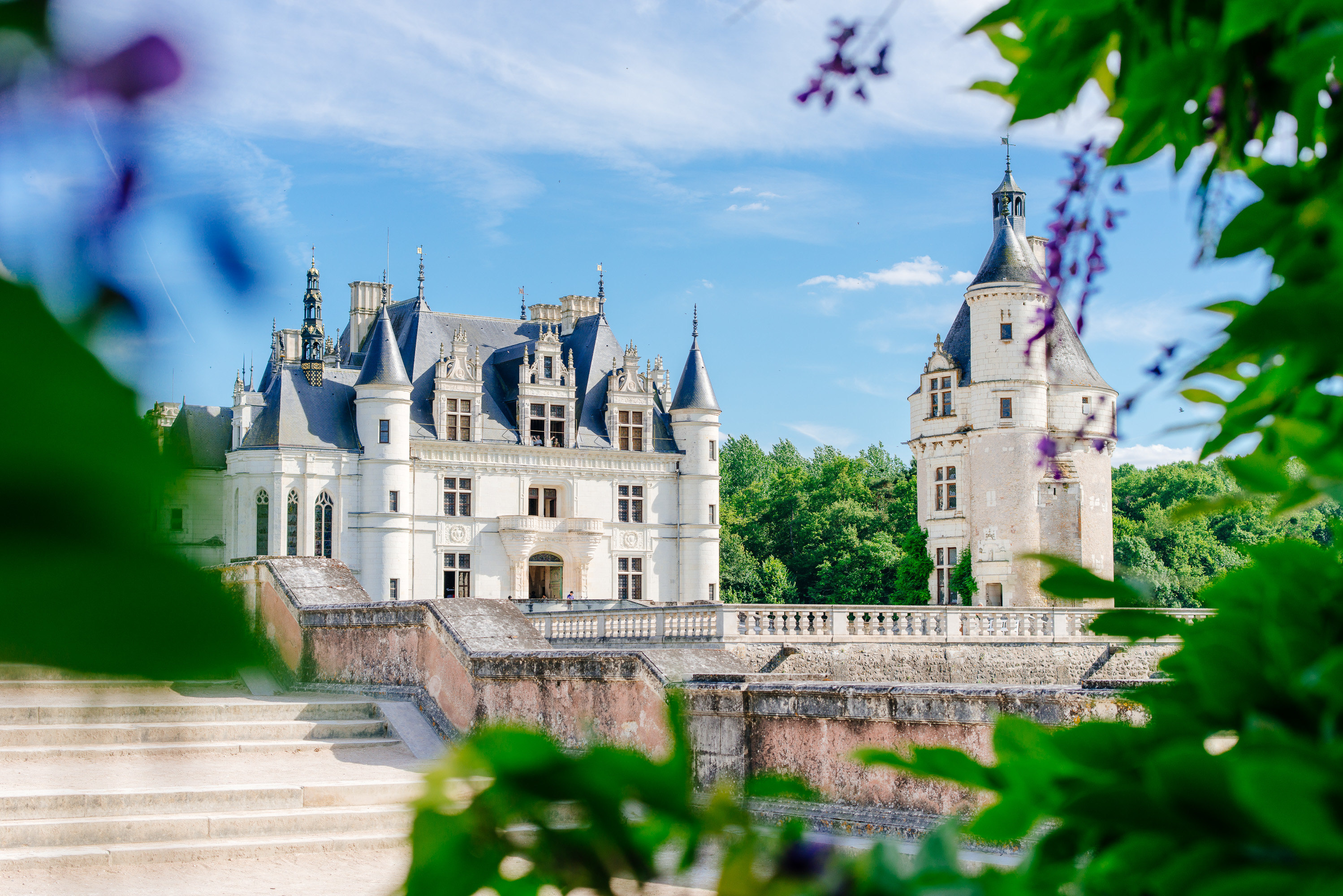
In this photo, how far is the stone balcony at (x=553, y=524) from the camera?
37406 mm

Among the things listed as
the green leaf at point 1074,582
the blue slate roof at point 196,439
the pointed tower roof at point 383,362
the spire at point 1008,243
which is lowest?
the green leaf at point 1074,582

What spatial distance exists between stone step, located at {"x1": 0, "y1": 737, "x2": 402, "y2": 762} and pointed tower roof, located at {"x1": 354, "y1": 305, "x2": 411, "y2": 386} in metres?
24.8

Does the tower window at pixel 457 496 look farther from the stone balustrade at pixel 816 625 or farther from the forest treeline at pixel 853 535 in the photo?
the forest treeline at pixel 853 535

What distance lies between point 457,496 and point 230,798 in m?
28.8

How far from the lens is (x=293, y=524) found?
35125mm

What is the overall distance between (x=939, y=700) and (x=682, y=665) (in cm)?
391

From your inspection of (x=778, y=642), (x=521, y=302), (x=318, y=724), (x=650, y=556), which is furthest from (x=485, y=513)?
(x=318, y=724)

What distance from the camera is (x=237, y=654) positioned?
552mm

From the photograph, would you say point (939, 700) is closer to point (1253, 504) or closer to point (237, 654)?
point (1253, 504)

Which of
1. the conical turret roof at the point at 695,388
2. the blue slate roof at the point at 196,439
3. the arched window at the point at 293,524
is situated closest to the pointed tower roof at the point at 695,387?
the conical turret roof at the point at 695,388

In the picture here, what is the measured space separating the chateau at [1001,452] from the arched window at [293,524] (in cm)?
1775

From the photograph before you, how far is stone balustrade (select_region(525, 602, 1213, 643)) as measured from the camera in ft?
67.8

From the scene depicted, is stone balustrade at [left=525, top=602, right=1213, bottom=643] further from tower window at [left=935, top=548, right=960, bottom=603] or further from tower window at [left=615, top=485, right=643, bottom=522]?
tower window at [left=615, top=485, right=643, bottom=522]

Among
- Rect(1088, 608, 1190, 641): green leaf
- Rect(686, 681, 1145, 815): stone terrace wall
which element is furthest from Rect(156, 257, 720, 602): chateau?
Rect(1088, 608, 1190, 641): green leaf
